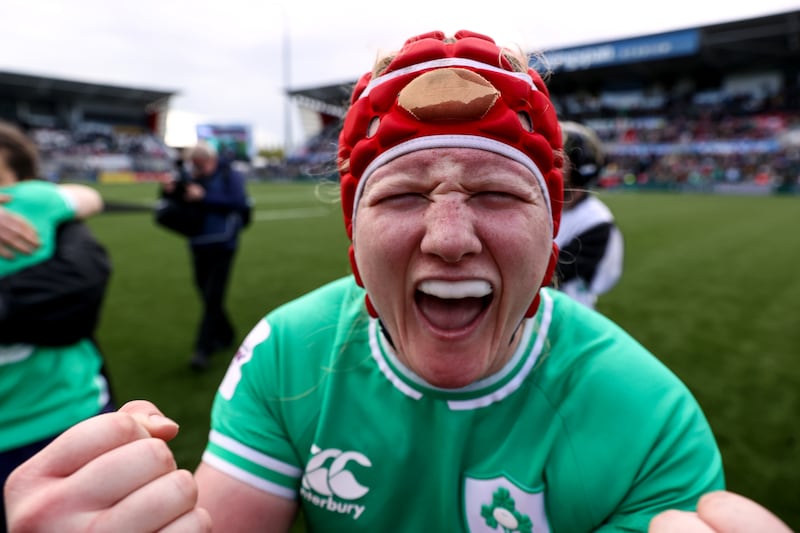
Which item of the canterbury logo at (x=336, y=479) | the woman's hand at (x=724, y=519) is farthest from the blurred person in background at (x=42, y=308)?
the woman's hand at (x=724, y=519)

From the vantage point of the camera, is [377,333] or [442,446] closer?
[442,446]

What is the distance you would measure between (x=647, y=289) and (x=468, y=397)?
23.5 ft

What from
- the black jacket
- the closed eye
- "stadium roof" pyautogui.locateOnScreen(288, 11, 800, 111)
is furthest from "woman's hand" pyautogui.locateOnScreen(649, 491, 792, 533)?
"stadium roof" pyautogui.locateOnScreen(288, 11, 800, 111)

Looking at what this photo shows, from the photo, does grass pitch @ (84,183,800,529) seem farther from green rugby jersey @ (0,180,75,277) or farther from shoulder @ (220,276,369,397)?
green rugby jersey @ (0,180,75,277)

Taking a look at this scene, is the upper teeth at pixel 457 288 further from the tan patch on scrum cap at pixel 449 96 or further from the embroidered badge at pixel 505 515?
the embroidered badge at pixel 505 515

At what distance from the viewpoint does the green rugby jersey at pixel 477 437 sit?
1.17 metres

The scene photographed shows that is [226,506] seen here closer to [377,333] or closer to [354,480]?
[354,480]

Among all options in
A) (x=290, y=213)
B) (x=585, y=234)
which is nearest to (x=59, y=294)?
(x=585, y=234)

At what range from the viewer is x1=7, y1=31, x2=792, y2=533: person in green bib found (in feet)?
3.51

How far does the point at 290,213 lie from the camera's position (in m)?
16.3

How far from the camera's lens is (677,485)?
3.66ft

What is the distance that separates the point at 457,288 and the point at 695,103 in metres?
48.2

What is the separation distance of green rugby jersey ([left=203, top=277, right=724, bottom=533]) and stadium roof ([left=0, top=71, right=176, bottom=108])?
58.8 m

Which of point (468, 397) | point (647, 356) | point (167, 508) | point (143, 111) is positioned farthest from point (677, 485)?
point (143, 111)
